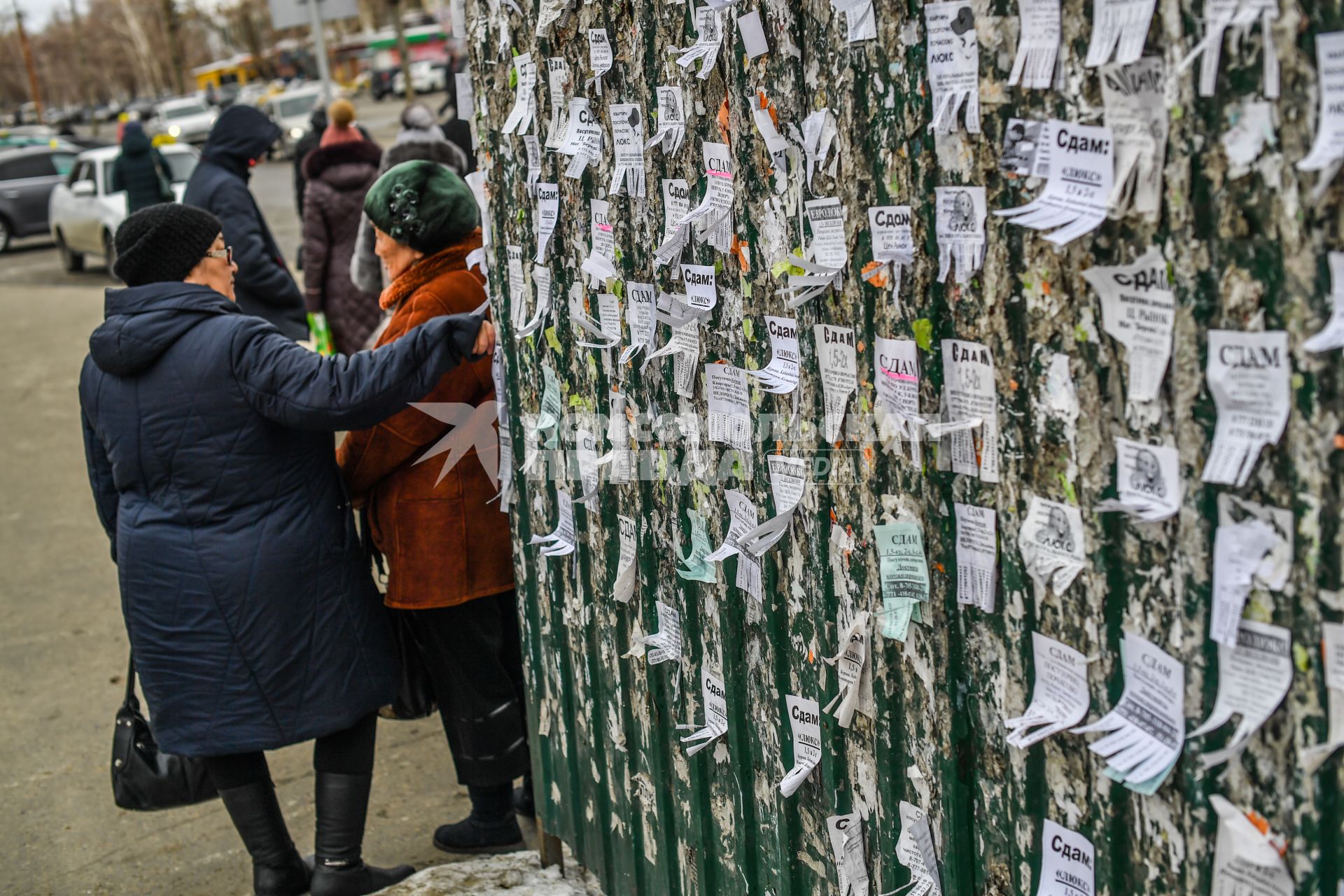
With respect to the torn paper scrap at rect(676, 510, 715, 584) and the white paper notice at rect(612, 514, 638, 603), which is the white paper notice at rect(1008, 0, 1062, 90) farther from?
the white paper notice at rect(612, 514, 638, 603)

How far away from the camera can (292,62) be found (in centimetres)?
7606

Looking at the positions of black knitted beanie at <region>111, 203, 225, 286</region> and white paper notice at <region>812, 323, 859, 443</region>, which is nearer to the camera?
white paper notice at <region>812, 323, 859, 443</region>

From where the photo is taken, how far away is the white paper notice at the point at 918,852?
1896mm

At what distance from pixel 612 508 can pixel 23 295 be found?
14.0 m

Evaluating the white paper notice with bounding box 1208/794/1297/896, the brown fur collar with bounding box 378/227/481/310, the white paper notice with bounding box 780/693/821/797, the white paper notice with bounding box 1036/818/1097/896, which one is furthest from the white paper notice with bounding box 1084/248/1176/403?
the brown fur collar with bounding box 378/227/481/310

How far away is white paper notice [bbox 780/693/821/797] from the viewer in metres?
2.13

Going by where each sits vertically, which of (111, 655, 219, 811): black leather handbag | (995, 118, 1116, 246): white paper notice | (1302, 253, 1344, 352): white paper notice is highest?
(995, 118, 1116, 246): white paper notice

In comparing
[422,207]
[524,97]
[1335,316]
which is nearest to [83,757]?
[422,207]

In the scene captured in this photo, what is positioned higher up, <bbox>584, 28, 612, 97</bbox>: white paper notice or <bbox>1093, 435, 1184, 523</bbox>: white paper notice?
<bbox>584, 28, 612, 97</bbox>: white paper notice

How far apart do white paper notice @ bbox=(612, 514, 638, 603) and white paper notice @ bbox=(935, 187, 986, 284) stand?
3.70ft

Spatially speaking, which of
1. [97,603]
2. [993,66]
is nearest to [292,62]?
[97,603]

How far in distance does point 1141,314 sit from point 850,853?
3.52ft

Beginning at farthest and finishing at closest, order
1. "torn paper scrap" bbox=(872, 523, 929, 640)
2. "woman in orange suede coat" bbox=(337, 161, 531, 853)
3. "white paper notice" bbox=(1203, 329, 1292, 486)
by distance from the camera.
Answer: "woman in orange suede coat" bbox=(337, 161, 531, 853) → "torn paper scrap" bbox=(872, 523, 929, 640) → "white paper notice" bbox=(1203, 329, 1292, 486)

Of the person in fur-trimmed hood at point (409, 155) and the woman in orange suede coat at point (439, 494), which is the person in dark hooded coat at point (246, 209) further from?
the woman in orange suede coat at point (439, 494)
